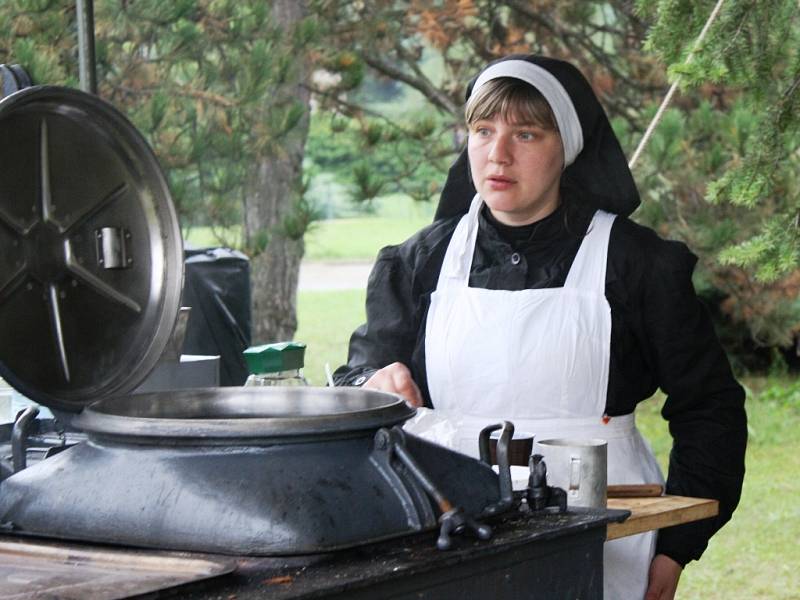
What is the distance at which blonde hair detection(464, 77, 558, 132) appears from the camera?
2.82 m

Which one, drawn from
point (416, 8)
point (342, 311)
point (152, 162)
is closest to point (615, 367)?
point (152, 162)

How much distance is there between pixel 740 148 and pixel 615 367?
4332 mm

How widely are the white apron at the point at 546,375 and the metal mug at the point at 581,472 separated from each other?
427 mm

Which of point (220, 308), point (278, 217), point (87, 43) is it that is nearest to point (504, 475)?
point (87, 43)

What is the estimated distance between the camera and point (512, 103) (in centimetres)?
282

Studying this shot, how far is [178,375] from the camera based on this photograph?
9.50 feet

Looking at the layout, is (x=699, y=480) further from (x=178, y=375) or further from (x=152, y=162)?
(x=152, y=162)

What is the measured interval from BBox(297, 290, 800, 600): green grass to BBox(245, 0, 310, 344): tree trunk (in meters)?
2.50

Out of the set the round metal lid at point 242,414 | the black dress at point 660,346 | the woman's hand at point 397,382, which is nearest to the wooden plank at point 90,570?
the round metal lid at point 242,414

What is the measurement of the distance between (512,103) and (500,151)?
104 mm

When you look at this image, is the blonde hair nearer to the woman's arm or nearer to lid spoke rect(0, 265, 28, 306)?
the woman's arm

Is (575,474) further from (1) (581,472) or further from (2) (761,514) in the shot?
(2) (761,514)

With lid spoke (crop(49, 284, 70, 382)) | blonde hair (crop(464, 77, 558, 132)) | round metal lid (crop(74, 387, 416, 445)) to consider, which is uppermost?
blonde hair (crop(464, 77, 558, 132))

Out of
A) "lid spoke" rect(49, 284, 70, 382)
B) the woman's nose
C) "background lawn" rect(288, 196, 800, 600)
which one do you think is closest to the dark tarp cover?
"background lawn" rect(288, 196, 800, 600)
